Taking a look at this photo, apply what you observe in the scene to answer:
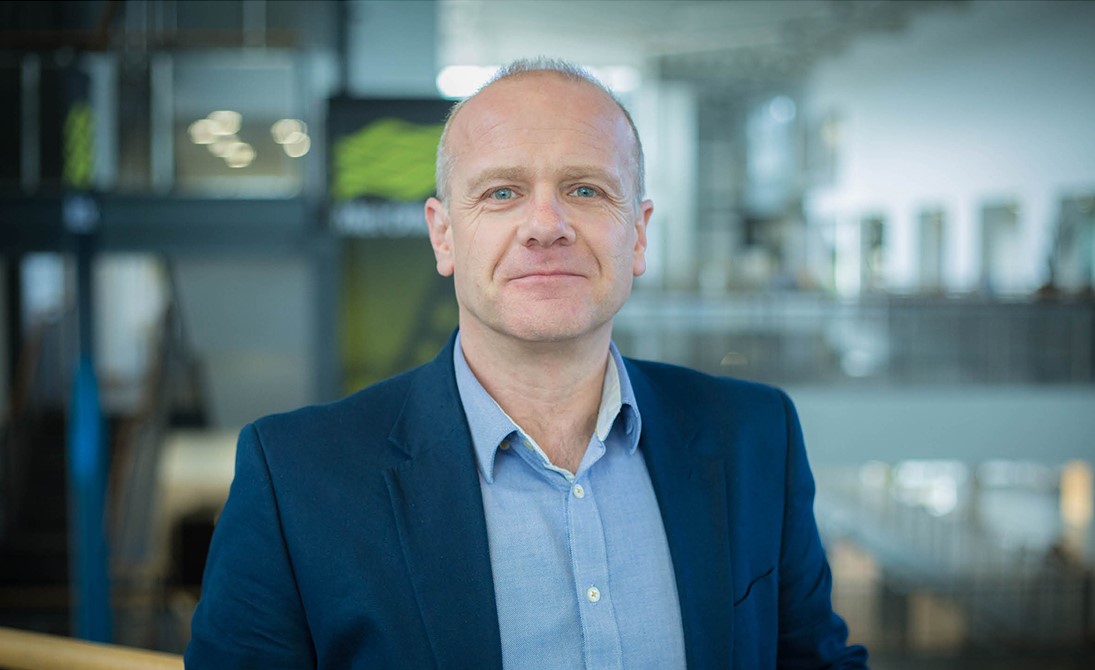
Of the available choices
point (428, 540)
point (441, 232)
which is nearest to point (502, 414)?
point (428, 540)

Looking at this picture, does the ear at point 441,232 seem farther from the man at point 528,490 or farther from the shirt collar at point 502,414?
the shirt collar at point 502,414

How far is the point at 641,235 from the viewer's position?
165 centimetres

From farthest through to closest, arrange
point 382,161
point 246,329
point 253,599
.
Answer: point 246,329, point 382,161, point 253,599

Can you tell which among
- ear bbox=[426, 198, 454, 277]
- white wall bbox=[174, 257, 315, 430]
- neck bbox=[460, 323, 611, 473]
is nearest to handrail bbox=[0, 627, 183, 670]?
neck bbox=[460, 323, 611, 473]

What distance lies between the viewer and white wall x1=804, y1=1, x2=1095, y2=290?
11.5 meters

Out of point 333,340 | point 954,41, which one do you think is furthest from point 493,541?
point 954,41

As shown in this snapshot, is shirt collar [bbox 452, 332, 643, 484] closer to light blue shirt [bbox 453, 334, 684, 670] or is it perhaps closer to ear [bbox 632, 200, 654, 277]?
light blue shirt [bbox 453, 334, 684, 670]

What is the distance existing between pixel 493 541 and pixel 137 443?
9.26 m

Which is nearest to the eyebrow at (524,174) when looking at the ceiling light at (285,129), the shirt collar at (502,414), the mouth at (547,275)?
the mouth at (547,275)

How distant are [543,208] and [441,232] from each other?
248 millimetres

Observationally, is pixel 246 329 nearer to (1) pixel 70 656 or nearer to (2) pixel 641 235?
(1) pixel 70 656

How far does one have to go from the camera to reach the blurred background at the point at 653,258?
739 centimetres

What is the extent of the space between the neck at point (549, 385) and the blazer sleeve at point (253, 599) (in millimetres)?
343

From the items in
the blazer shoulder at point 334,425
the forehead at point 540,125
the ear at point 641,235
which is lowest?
the blazer shoulder at point 334,425
